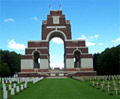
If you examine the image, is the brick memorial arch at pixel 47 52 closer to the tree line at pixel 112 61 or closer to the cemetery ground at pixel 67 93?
the tree line at pixel 112 61

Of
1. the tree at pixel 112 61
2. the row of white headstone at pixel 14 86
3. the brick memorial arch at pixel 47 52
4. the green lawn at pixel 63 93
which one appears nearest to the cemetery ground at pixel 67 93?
the green lawn at pixel 63 93

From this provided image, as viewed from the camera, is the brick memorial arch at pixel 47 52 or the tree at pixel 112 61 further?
the brick memorial arch at pixel 47 52

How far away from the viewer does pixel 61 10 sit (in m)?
47.8

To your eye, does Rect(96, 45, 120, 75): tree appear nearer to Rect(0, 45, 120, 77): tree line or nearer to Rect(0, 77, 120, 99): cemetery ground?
Rect(0, 45, 120, 77): tree line

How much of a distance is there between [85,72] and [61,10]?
64.2ft

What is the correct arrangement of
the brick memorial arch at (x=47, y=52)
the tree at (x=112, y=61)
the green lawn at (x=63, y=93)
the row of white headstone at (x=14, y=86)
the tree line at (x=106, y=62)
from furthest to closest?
1. the brick memorial arch at (x=47, y=52)
2. the tree line at (x=106, y=62)
3. the tree at (x=112, y=61)
4. the row of white headstone at (x=14, y=86)
5. the green lawn at (x=63, y=93)

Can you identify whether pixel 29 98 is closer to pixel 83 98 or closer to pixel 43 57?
pixel 83 98

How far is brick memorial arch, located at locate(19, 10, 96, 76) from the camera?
4066 centimetres

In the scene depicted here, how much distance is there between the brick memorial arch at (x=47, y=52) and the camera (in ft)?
133

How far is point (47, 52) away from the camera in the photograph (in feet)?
140

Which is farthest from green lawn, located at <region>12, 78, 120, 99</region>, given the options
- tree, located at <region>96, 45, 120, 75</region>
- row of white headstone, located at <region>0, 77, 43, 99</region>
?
tree, located at <region>96, 45, 120, 75</region>

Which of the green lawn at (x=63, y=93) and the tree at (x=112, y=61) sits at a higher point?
the tree at (x=112, y=61)

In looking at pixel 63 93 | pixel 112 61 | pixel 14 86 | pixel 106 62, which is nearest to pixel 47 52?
pixel 106 62

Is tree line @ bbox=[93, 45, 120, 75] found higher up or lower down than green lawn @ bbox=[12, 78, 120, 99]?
higher up
